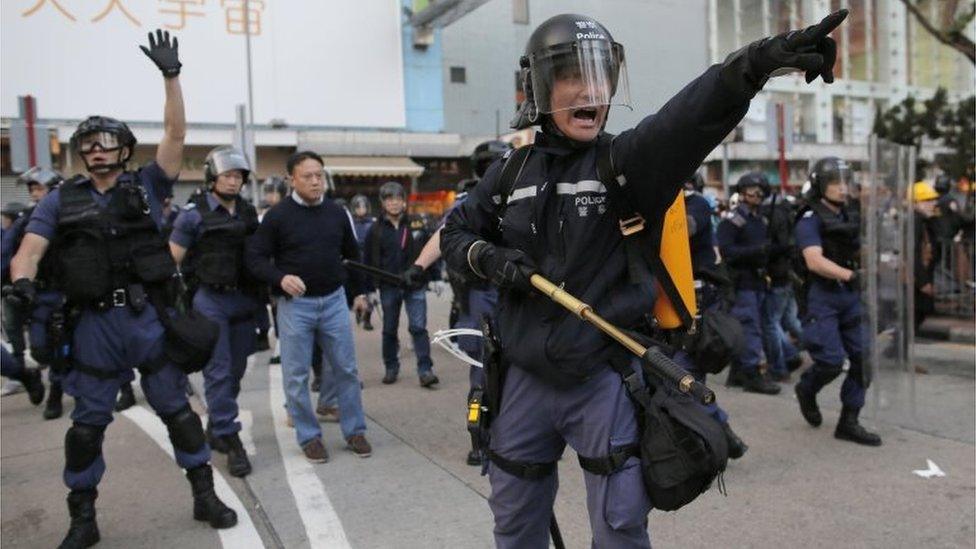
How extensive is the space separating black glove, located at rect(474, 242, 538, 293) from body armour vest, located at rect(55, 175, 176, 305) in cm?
211

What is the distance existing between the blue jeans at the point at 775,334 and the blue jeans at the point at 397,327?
3084 millimetres

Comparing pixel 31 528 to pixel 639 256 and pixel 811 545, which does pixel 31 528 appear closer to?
pixel 639 256

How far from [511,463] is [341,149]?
22.3 meters

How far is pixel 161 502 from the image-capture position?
14.0 ft

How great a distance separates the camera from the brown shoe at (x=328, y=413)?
5.86 m

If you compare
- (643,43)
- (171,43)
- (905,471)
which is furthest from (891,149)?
(171,43)

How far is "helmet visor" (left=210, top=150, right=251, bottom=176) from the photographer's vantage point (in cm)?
500

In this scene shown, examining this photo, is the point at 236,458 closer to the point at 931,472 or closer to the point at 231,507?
the point at 231,507

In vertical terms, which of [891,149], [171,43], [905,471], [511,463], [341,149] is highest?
[341,149]

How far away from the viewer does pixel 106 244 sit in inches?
145

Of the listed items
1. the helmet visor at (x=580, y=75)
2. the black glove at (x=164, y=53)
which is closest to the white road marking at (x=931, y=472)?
the helmet visor at (x=580, y=75)

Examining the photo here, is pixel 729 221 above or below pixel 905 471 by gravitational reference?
above

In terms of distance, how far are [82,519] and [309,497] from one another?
1078 mm

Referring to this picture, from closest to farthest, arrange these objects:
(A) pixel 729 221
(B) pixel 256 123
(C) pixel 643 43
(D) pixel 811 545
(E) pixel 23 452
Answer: (C) pixel 643 43 → (D) pixel 811 545 → (E) pixel 23 452 → (A) pixel 729 221 → (B) pixel 256 123
